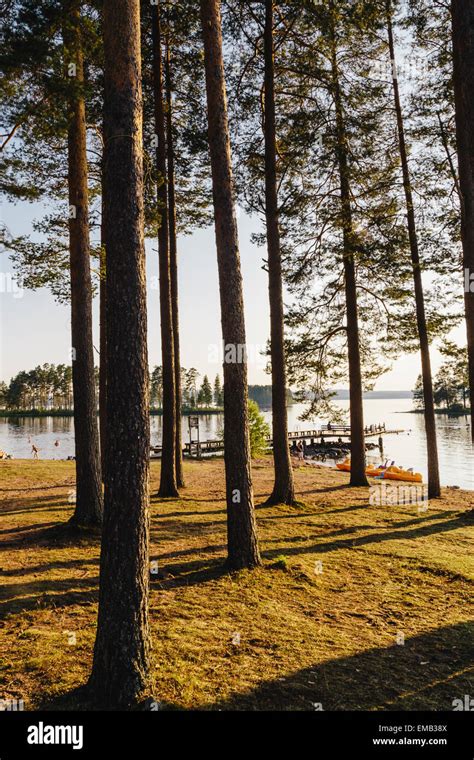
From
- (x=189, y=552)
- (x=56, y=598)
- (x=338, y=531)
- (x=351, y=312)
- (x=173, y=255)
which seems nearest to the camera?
(x=56, y=598)

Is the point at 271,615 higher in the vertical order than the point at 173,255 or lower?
lower

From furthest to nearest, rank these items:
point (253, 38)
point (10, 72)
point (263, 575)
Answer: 1. point (253, 38)
2. point (10, 72)
3. point (263, 575)

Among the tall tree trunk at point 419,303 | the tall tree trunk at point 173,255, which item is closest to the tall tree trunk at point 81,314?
the tall tree trunk at point 173,255

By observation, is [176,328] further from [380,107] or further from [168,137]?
[380,107]

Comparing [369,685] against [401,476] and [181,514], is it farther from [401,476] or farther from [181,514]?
[401,476]

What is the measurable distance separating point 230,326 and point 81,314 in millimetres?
3413

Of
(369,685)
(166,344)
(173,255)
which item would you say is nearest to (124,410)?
(369,685)

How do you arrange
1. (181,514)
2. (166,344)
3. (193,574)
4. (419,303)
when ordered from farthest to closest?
(419,303), (166,344), (181,514), (193,574)

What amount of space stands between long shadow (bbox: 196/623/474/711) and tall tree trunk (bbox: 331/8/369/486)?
9.65 meters

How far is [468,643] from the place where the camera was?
4.78 m

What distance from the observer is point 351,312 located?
45.2 ft

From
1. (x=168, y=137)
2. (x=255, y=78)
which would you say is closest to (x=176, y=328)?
(x=168, y=137)

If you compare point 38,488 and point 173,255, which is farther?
point 38,488

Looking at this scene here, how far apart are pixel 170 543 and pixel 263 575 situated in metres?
2.06
